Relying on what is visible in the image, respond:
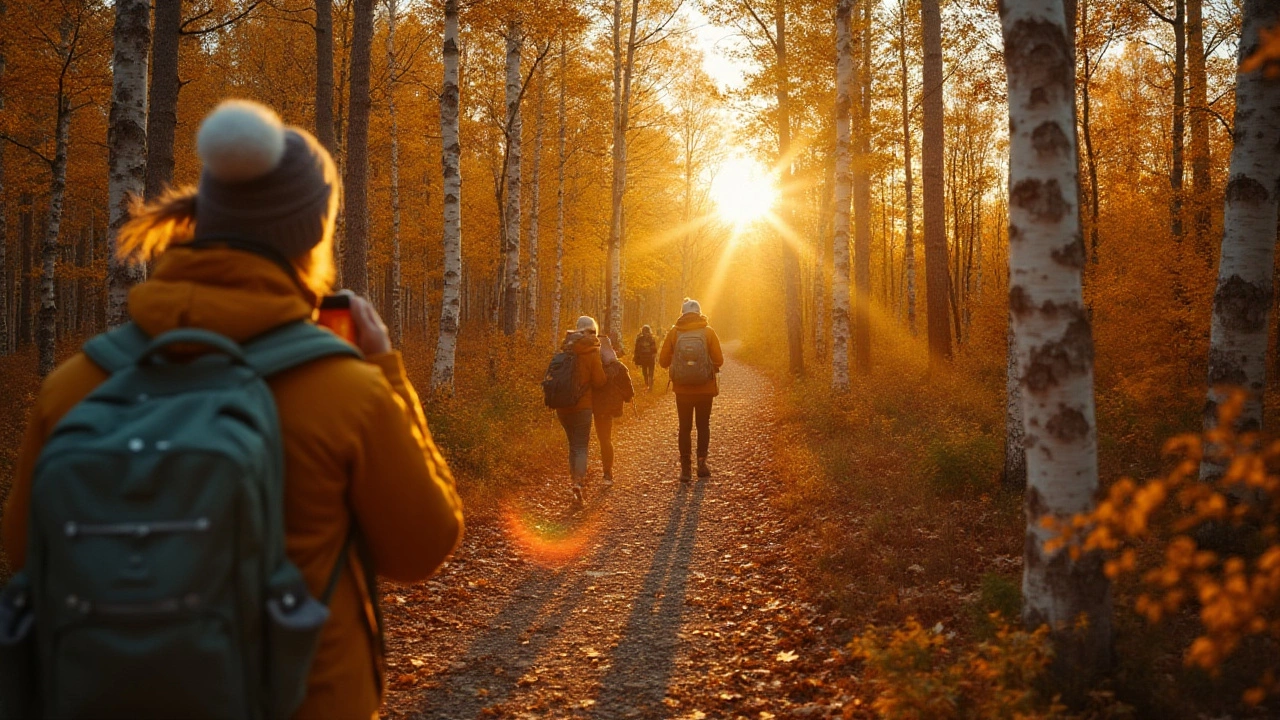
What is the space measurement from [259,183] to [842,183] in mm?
13179

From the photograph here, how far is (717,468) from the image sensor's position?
1149 cm

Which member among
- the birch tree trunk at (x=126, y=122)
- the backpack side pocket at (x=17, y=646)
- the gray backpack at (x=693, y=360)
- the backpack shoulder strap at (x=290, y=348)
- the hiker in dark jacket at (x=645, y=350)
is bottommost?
the backpack side pocket at (x=17, y=646)

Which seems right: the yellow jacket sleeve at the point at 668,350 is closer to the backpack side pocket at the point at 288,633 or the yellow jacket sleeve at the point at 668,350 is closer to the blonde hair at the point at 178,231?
the blonde hair at the point at 178,231

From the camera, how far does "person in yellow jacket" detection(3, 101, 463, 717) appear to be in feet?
5.29

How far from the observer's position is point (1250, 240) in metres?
5.86

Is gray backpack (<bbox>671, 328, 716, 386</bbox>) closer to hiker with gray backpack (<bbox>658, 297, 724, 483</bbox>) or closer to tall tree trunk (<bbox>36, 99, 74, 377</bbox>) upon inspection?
hiker with gray backpack (<bbox>658, 297, 724, 483</bbox>)

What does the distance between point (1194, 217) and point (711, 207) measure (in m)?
28.7

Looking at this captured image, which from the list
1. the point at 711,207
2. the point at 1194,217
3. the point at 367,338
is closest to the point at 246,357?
the point at 367,338

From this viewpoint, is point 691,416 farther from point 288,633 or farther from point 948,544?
point 288,633

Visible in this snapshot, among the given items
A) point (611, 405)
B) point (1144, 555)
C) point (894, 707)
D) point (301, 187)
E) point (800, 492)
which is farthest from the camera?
point (611, 405)

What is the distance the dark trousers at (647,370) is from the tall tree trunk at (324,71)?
33.8 feet

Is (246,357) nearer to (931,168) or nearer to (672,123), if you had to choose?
(931,168)

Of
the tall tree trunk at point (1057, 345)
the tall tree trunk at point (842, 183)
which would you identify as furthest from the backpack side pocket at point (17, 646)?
the tall tree trunk at point (842, 183)

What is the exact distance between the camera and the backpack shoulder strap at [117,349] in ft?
5.28
